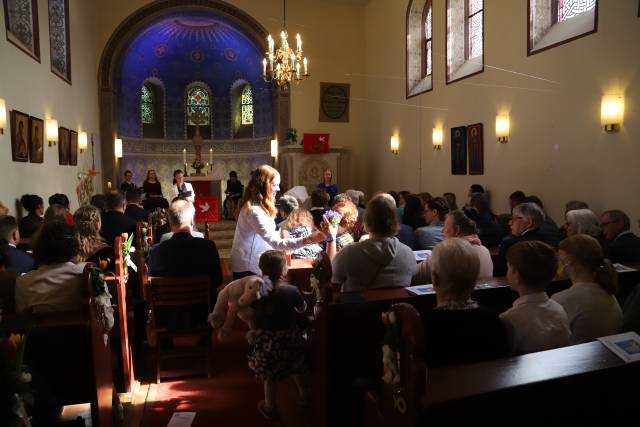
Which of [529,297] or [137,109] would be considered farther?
[137,109]

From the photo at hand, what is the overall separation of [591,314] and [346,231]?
2.35 metres

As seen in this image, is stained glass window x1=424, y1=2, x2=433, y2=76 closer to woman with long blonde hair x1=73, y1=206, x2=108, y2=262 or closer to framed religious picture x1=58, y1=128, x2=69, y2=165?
framed religious picture x1=58, y1=128, x2=69, y2=165

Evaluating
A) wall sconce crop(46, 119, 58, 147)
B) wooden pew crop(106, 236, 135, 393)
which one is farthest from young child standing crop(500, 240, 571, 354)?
wall sconce crop(46, 119, 58, 147)

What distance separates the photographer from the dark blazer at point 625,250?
3961 mm

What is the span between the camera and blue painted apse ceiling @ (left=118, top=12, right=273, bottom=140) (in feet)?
49.6

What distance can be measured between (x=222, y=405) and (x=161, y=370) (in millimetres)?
910

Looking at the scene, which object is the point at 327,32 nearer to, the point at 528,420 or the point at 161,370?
the point at 161,370

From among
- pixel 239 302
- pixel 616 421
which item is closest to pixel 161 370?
pixel 239 302

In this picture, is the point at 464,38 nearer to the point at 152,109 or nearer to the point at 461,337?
the point at 461,337

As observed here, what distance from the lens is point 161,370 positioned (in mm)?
4125

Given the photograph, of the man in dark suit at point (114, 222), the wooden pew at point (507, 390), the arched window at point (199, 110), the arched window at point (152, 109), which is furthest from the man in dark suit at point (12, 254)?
the arched window at point (199, 110)

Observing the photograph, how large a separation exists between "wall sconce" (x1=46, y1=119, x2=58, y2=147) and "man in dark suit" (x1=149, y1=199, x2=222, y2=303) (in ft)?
18.3

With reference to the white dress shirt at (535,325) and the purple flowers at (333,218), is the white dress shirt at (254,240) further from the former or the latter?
the white dress shirt at (535,325)

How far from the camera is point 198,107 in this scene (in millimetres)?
17266
